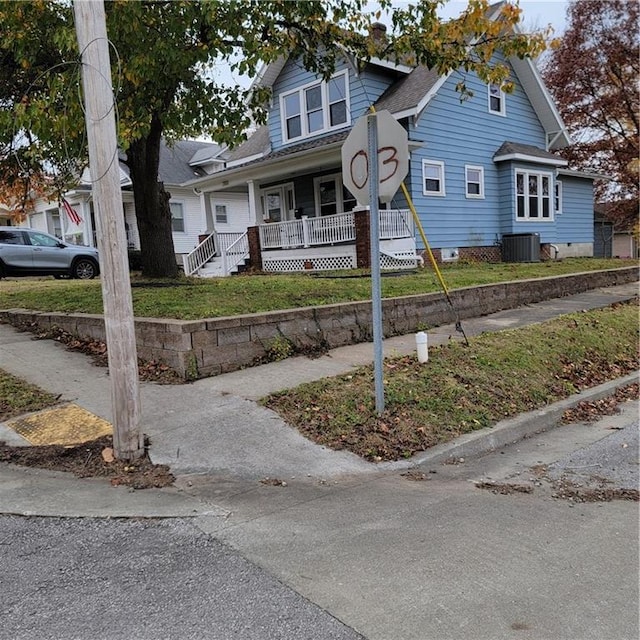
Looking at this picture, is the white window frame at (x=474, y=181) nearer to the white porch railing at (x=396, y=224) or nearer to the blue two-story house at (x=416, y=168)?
the blue two-story house at (x=416, y=168)

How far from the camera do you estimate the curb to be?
4.75 m

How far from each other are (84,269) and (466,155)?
13.2 m

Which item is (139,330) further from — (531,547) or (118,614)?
(531,547)

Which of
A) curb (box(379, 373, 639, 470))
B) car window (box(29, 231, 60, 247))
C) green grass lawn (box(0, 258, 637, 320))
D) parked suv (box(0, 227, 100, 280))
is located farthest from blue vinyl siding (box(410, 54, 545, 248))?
curb (box(379, 373, 639, 470))

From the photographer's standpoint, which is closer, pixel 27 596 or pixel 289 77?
pixel 27 596

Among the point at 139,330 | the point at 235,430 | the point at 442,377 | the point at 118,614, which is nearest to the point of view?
the point at 118,614

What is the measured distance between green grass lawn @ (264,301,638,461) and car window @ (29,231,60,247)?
14.3 meters

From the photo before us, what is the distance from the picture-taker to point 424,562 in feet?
10.1

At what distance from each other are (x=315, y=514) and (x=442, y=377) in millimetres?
3006

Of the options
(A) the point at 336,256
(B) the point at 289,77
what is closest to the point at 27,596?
(A) the point at 336,256

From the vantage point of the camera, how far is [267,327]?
23.7 feet

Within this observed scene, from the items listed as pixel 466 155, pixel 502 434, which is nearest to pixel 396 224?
pixel 466 155

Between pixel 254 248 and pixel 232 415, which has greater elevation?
pixel 254 248

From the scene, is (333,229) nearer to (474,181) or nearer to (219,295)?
(474,181)
